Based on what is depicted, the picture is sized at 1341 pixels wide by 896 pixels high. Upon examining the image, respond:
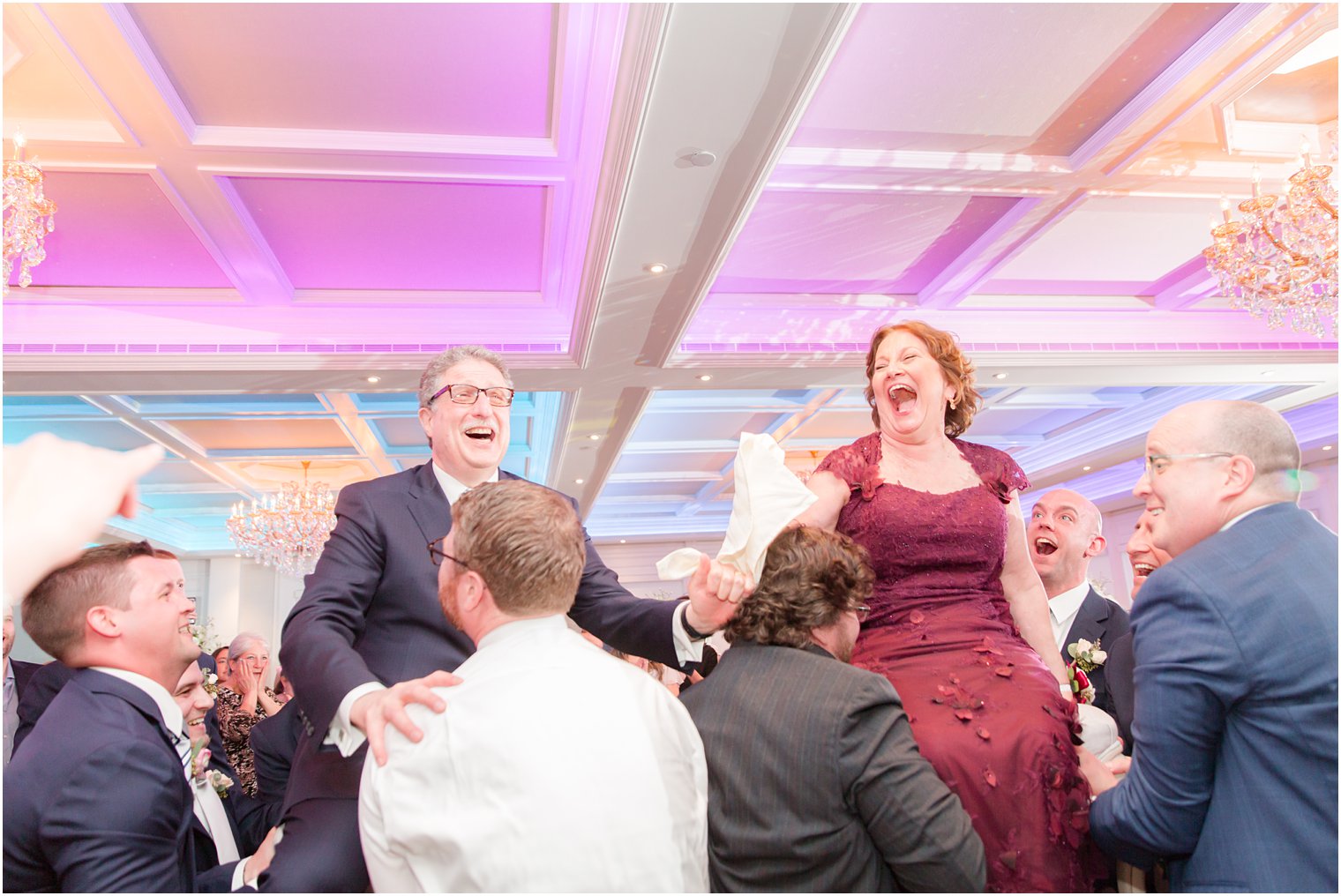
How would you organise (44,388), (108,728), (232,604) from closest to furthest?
(108,728) < (44,388) < (232,604)

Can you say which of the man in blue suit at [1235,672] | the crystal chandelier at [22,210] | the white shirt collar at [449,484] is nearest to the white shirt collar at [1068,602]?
the man in blue suit at [1235,672]

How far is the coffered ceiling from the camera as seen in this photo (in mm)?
3611

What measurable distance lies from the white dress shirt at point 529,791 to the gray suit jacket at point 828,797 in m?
0.19

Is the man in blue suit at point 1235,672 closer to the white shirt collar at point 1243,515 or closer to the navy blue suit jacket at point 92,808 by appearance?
the white shirt collar at point 1243,515

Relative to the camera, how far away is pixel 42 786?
171 cm

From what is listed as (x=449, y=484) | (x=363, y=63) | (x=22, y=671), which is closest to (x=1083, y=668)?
(x=449, y=484)

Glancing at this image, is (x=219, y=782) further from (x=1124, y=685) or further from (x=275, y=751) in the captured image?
(x=1124, y=685)

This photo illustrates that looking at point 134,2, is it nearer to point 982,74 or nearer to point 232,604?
point 982,74

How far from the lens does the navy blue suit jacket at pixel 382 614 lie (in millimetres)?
1874

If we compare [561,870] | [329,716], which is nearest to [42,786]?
[329,716]

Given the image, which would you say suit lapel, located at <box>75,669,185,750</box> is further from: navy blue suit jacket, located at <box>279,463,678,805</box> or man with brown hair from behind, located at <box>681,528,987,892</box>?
man with brown hair from behind, located at <box>681,528,987,892</box>

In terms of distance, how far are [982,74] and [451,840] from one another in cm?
369

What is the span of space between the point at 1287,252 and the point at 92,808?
5.20 meters

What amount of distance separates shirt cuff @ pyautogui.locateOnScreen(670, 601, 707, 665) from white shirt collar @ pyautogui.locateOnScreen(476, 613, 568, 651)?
525 millimetres
